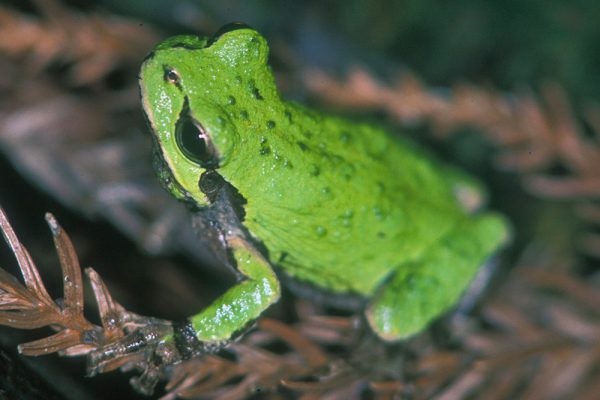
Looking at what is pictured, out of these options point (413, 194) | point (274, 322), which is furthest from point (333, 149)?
point (274, 322)

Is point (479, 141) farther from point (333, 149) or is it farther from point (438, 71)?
point (333, 149)

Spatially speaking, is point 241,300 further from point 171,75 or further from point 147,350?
point 171,75

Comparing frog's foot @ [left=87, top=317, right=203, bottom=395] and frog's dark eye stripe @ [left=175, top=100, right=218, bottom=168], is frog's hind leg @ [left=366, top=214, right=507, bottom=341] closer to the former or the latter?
frog's foot @ [left=87, top=317, right=203, bottom=395]

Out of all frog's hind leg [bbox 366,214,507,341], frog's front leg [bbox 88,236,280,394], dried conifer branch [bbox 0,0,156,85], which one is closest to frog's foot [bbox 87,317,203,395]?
frog's front leg [bbox 88,236,280,394]

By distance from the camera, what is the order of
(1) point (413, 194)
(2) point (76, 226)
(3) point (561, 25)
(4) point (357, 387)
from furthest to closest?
(3) point (561, 25) < (2) point (76, 226) < (1) point (413, 194) < (4) point (357, 387)

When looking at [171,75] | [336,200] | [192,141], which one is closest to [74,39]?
[171,75]

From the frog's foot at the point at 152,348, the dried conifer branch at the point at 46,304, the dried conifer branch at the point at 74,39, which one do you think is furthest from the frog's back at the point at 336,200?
the dried conifer branch at the point at 74,39
